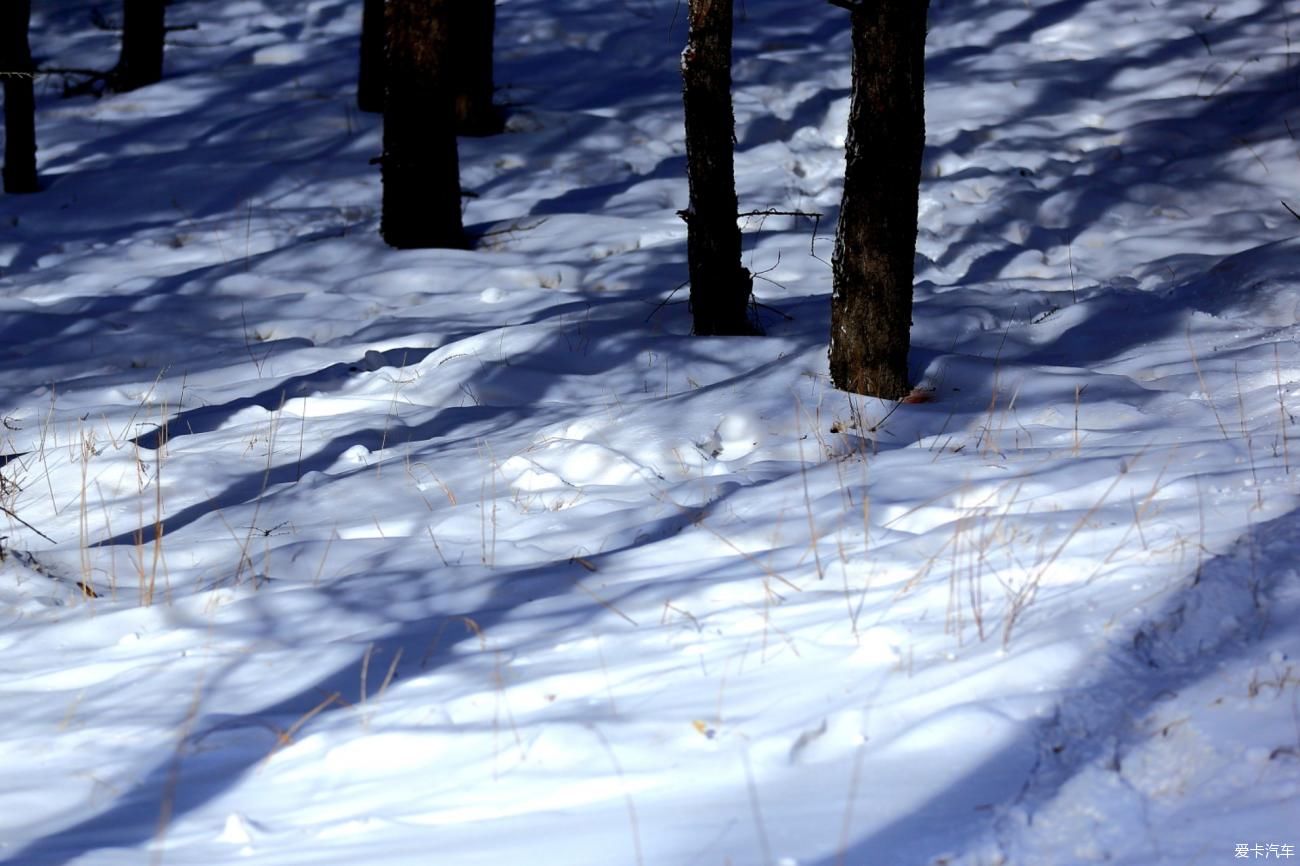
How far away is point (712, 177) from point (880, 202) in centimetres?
140

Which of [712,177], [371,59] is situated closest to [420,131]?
[712,177]

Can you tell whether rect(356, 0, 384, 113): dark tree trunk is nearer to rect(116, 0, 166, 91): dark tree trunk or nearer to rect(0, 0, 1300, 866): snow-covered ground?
rect(0, 0, 1300, 866): snow-covered ground

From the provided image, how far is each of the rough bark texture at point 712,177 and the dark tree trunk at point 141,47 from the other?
8935mm

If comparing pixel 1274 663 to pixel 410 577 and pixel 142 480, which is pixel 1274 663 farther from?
pixel 142 480

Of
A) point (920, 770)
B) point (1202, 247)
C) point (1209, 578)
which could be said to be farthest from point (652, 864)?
point (1202, 247)

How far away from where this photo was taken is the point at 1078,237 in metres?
8.57

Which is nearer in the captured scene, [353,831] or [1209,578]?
[353,831]

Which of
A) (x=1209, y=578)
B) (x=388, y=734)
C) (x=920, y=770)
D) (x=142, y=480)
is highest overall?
(x=1209, y=578)

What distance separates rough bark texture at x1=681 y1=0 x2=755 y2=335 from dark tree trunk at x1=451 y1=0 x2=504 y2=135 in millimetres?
5238

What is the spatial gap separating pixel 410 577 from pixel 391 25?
572 cm

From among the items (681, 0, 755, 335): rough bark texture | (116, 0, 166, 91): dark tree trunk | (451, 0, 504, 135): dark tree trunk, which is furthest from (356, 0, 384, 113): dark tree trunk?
(681, 0, 755, 335): rough bark texture

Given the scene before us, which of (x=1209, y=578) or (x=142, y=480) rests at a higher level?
(x=1209, y=578)

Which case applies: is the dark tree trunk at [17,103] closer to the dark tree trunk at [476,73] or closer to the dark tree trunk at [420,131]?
the dark tree trunk at [420,131]

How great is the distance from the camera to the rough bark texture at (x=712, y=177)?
5992 millimetres
